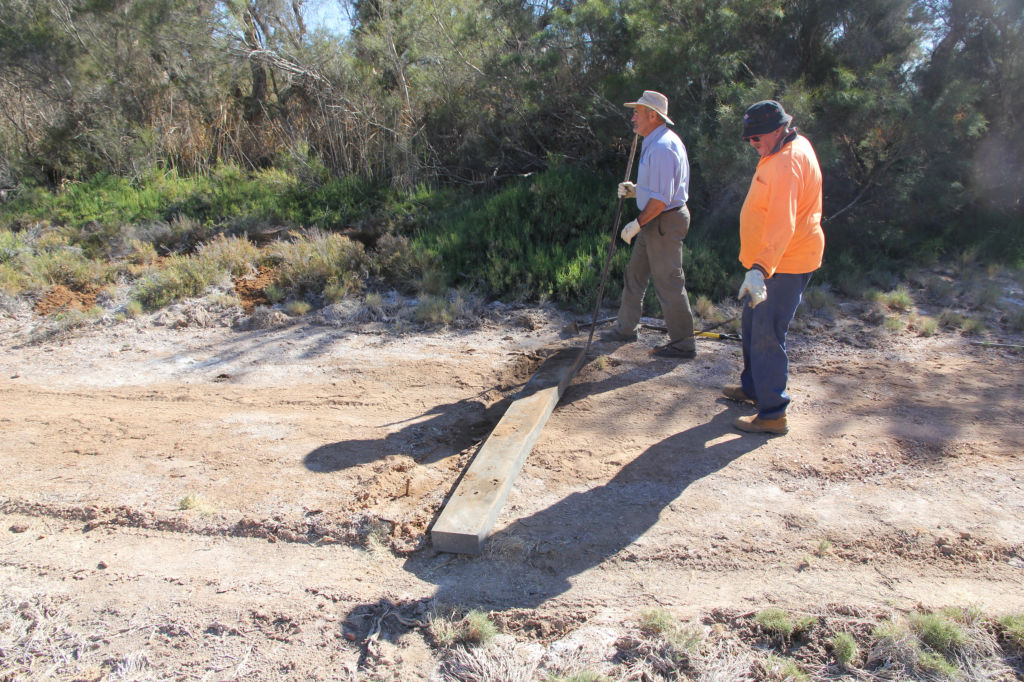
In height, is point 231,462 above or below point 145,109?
below

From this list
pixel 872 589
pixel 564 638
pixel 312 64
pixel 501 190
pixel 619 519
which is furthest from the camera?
pixel 312 64

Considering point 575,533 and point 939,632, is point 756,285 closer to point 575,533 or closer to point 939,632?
point 575,533

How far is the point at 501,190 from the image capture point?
31.2 feet

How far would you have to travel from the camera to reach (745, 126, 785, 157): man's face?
4.00m

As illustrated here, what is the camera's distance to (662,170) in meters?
5.16

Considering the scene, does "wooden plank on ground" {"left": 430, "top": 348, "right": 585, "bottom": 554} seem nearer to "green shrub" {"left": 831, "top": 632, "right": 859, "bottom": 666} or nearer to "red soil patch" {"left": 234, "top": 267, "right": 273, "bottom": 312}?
"green shrub" {"left": 831, "top": 632, "right": 859, "bottom": 666}

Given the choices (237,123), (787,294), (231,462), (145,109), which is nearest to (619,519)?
(787,294)

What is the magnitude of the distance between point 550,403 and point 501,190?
5.40 meters

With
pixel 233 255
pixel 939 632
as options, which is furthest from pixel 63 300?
pixel 939 632

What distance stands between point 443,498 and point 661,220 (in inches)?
112

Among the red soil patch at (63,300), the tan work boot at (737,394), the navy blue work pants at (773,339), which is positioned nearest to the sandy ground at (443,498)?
the tan work boot at (737,394)

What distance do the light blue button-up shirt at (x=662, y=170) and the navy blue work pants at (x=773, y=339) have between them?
1231 mm

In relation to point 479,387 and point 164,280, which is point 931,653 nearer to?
point 479,387

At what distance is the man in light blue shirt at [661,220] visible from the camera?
5.18m
